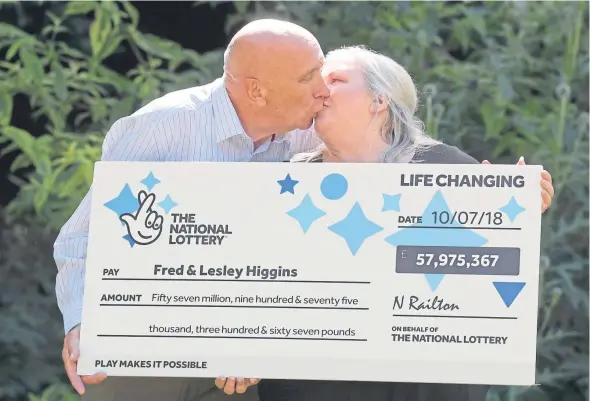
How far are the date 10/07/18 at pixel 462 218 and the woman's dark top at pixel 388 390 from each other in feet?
0.68

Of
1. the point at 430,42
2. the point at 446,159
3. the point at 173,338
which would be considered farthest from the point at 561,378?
the point at 173,338

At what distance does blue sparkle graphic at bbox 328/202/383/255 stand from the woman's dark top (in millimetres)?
263

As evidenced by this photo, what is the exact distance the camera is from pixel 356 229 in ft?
9.62

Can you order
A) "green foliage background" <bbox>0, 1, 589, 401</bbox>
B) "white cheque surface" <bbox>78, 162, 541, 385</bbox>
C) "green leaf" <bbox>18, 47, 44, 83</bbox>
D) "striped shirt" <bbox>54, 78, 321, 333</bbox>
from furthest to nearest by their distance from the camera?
"green leaf" <bbox>18, 47, 44, 83</bbox> → "green foliage background" <bbox>0, 1, 589, 401</bbox> → "striped shirt" <bbox>54, 78, 321, 333</bbox> → "white cheque surface" <bbox>78, 162, 541, 385</bbox>

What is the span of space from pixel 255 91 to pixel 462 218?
642 mm

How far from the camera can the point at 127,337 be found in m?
2.94

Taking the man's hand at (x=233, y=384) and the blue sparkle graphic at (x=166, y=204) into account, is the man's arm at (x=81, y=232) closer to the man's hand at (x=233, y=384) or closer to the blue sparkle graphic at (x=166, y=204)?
the blue sparkle graphic at (x=166, y=204)

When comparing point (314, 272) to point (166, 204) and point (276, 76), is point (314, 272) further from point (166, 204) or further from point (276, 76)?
point (276, 76)

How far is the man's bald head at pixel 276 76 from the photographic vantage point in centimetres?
304

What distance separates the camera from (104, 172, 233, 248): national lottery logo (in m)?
2.95

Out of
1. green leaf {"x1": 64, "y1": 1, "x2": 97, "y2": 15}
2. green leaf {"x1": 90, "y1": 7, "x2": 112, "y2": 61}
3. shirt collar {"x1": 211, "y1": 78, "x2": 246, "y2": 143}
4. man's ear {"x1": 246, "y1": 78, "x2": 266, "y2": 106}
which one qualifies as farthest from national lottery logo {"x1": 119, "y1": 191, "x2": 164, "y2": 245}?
green leaf {"x1": 64, "y1": 1, "x2": 97, "y2": 15}

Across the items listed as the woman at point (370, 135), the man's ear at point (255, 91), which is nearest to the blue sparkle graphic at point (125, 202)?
the man's ear at point (255, 91)

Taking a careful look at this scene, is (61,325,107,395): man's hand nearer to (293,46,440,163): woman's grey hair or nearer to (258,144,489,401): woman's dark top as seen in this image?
(258,144,489,401): woman's dark top

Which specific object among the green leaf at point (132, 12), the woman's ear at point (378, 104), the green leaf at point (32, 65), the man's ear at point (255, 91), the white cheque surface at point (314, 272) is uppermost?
the green leaf at point (132, 12)
